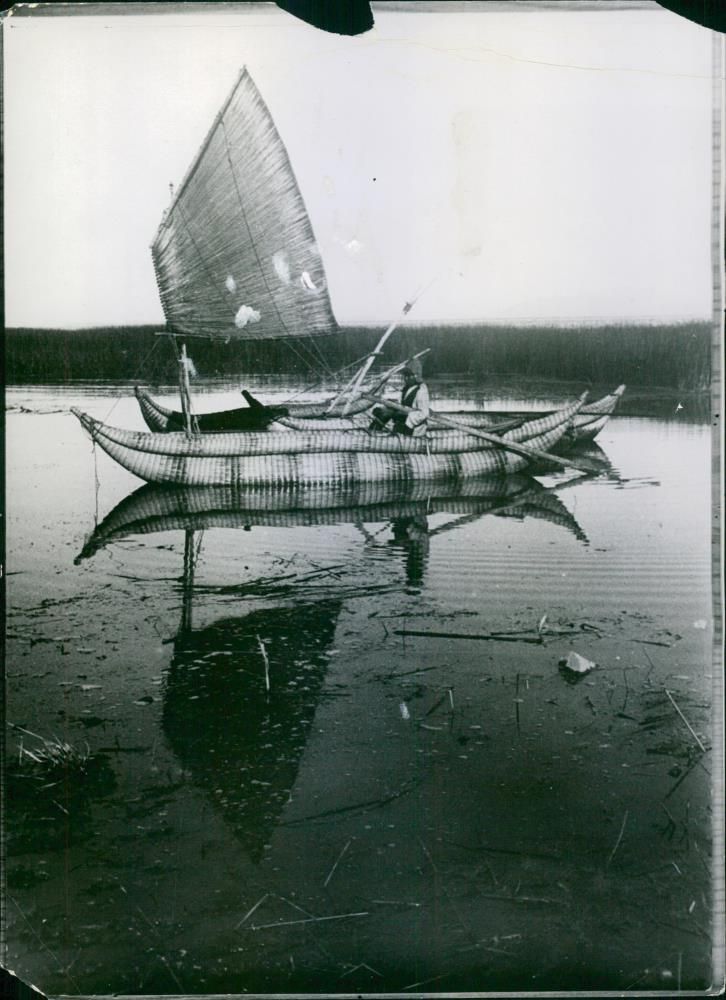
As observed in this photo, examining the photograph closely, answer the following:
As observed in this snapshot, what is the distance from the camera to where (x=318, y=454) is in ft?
10.9

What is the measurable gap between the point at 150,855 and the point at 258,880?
408 mm

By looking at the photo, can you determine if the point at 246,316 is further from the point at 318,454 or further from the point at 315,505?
the point at 315,505

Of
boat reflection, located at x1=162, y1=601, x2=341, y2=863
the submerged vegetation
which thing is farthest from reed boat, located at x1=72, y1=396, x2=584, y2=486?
boat reflection, located at x1=162, y1=601, x2=341, y2=863

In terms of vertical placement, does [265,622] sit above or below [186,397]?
below

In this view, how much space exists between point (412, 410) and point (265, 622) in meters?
1.02

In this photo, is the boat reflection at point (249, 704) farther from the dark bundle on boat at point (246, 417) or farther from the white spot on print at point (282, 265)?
the white spot on print at point (282, 265)

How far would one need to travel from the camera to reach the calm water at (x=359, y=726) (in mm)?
2916

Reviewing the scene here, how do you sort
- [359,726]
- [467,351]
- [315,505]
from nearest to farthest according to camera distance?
1. [359,726]
2. [467,351]
3. [315,505]

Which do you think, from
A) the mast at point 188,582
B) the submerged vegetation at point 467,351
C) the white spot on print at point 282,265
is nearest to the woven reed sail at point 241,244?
the white spot on print at point 282,265

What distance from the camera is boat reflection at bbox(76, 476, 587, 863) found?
2979mm

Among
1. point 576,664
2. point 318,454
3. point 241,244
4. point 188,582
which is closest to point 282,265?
point 241,244

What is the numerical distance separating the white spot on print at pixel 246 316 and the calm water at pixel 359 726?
12.1 inches

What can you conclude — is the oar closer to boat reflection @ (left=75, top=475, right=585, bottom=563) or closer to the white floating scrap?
boat reflection @ (left=75, top=475, right=585, bottom=563)

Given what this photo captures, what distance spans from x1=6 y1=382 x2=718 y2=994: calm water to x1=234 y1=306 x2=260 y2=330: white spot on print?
1.01 feet
